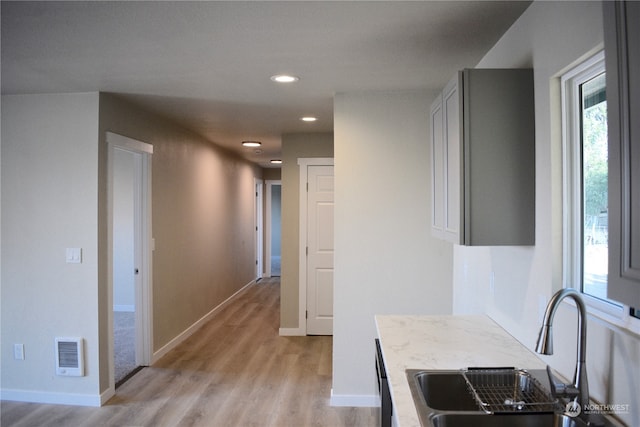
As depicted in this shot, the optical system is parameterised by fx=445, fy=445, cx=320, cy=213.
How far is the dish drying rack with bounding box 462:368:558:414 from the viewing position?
1.38 m

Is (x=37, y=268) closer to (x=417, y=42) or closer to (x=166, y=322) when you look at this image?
(x=166, y=322)

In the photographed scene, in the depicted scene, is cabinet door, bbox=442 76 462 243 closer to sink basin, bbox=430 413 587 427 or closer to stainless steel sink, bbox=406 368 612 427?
stainless steel sink, bbox=406 368 612 427

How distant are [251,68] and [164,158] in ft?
6.73

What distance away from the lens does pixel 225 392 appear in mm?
3611

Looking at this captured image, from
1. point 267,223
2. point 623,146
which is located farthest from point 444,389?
point 267,223

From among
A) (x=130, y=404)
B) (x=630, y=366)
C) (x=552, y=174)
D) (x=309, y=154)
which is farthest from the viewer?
(x=309, y=154)

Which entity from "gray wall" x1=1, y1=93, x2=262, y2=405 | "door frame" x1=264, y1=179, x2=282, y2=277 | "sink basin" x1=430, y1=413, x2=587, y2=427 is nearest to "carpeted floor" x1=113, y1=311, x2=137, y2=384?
"gray wall" x1=1, y1=93, x2=262, y2=405

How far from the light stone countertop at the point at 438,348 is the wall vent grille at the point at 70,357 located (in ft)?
7.73

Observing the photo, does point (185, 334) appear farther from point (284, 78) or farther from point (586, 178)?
point (586, 178)

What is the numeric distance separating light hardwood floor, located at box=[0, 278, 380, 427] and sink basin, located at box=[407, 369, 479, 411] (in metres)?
0.72

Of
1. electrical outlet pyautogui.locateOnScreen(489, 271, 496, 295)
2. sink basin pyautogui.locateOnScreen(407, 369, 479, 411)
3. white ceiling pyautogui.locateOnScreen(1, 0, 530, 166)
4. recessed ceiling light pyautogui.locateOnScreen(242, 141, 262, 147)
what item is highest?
recessed ceiling light pyautogui.locateOnScreen(242, 141, 262, 147)

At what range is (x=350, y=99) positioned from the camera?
3.40 metres

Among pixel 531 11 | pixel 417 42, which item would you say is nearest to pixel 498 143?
pixel 531 11

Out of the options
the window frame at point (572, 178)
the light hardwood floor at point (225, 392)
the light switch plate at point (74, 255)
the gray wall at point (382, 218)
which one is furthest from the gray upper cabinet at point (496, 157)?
the light switch plate at point (74, 255)
